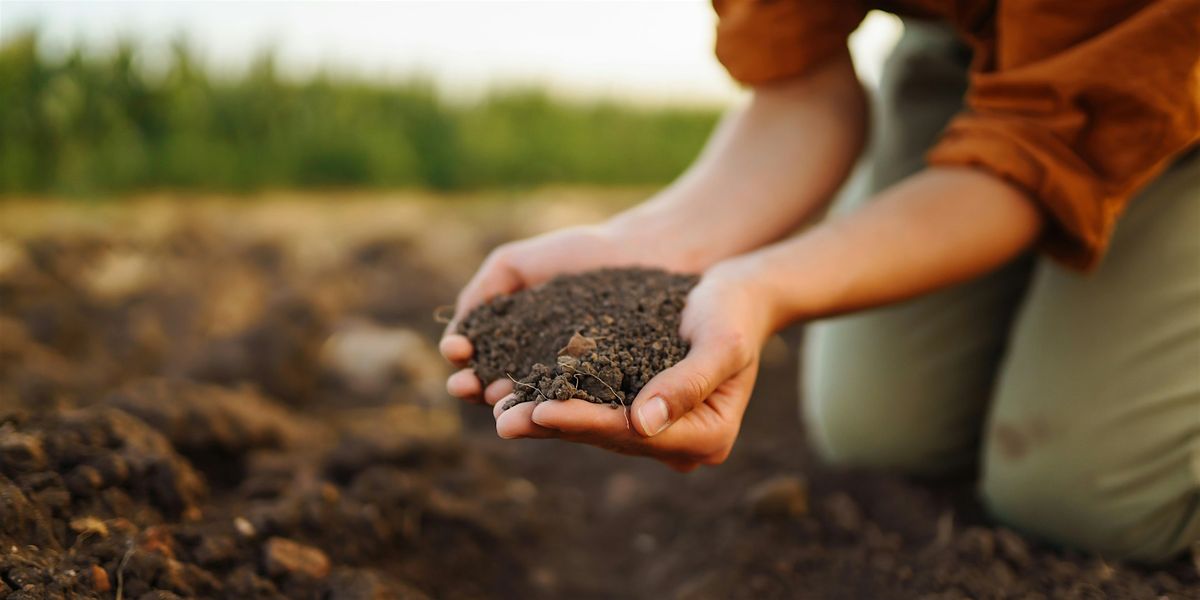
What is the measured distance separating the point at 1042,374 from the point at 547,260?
0.96 m

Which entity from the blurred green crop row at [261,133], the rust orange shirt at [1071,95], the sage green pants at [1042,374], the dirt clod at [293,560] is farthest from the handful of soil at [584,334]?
the blurred green crop row at [261,133]

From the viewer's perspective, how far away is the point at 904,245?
1.34 metres

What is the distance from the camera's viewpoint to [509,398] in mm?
1099

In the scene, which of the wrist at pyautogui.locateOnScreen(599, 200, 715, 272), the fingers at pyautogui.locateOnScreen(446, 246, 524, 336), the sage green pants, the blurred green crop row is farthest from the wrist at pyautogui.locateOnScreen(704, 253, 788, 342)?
the blurred green crop row

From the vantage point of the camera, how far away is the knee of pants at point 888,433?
1927 mm

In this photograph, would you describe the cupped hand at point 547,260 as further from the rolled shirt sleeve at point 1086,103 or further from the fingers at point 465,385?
the rolled shirt sleeve at point 1086,103

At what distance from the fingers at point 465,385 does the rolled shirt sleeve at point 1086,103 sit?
823 mm

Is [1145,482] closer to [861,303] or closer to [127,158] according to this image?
[861,303]

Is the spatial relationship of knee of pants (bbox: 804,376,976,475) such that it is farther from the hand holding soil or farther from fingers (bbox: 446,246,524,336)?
fingers (bbox: 446,246,524,336)

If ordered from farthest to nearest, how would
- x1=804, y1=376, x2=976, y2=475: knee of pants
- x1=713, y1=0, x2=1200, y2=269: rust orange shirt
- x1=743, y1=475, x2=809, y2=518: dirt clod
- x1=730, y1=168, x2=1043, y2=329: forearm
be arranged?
x1=804, y1=376, x2=976, y2=475: knee of pants
x1=743, y1=475, x2=809, y2=518: dirt clod
x1=730, y1=168, x2=1043, y2=329: forearm
x1=713, y1=0, x2=1200, y2=269: rust orange shirt

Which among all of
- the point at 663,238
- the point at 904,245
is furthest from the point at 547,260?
the point at 904,245

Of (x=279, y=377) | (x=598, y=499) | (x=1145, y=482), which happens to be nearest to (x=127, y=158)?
(x=279, y=377)

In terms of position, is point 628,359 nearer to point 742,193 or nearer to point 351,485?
point 742,193

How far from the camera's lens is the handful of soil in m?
1.09
